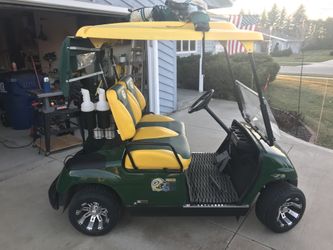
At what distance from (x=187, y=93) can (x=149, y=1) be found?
3.59 meters

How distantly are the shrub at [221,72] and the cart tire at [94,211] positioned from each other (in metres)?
5.90

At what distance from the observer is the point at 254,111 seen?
2.66 m

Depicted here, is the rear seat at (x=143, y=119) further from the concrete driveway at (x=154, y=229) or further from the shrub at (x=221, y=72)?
the shrub at (x=221, y=72)

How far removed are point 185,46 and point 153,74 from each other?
5710 millimetres

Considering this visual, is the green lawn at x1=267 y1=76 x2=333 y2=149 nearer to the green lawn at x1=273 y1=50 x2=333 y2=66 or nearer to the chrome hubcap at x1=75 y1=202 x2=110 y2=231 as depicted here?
→ the chrome hubcap at x1=75 y1=202 x2=110 y2=231

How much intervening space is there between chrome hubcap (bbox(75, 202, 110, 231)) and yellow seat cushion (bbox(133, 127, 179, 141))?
666mm

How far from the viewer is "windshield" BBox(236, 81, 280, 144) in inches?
97.7

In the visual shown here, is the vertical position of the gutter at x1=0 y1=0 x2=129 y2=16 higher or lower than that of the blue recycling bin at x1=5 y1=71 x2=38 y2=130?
higher

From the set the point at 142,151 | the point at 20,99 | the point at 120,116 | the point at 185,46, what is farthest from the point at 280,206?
the point at 185,46

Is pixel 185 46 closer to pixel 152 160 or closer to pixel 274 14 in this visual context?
pixel 152 160

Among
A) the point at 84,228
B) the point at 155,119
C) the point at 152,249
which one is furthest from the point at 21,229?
the point at 155,119

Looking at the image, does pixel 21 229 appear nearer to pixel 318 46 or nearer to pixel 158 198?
pixel 158 198

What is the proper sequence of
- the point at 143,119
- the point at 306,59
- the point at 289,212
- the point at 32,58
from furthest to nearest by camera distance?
the point at 306,59 < the point at 32,58 < the point at 143,119 < the point at 289,212

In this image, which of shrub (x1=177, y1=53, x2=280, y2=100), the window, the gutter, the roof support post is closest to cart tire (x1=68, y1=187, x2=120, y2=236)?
the gutter
